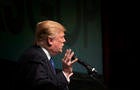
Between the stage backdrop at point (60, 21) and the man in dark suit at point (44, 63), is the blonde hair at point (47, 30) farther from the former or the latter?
the stage backdrop at point (60, 21)

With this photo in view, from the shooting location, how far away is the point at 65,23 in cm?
390

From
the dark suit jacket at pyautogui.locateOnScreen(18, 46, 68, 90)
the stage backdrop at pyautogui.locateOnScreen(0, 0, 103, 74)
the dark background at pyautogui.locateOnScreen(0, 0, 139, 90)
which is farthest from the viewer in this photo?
the stage backdrop at pyautogui.locateOnScreen(0, 0, 103, 74)

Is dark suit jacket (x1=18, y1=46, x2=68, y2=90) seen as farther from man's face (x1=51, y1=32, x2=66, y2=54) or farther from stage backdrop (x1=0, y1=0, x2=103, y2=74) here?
stage backdrop (x1=0, y1=0, x2=103, y2=74)

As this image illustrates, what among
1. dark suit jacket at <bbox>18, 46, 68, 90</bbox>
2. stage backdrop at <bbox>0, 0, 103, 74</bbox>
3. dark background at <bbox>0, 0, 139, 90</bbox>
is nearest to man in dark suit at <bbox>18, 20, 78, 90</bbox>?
dark suit jacket at <bbox>18, 46, 68, 90</bbox>

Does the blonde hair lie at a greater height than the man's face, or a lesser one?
greater

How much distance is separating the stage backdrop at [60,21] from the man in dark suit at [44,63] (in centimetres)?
140

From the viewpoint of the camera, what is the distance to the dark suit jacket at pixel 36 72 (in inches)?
83.7

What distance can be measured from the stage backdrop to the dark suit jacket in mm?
1503

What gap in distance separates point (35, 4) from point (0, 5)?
554 mm

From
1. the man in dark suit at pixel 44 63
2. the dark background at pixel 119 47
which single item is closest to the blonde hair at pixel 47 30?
the man in dark suit at pixel 44 63

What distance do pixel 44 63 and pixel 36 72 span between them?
3.4 inches

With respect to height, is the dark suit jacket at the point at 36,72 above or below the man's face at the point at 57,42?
below

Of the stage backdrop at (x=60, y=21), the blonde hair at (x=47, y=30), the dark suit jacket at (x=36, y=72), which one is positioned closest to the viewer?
the dark suit jacket at (x=36, y=72)

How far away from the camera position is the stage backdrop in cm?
371
